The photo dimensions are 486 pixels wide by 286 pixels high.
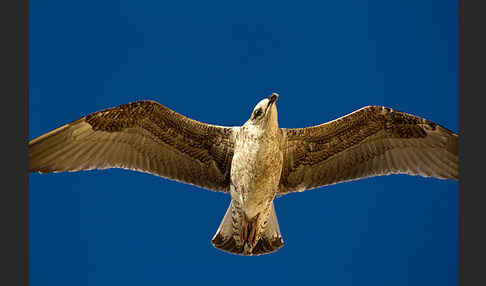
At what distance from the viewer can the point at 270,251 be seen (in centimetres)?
524

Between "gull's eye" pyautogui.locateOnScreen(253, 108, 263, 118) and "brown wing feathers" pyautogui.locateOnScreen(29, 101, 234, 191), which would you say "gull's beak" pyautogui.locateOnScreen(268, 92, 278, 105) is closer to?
"gull's eye" pyautogui.locateOnScreen(253, 108, 263, 118)

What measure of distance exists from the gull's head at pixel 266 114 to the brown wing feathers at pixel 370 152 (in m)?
0.53

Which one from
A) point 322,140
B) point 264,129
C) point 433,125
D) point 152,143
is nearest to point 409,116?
point 433,125

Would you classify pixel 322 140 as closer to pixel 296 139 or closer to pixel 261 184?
pixel 296 139

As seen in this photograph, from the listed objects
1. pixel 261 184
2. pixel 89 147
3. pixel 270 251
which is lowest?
pixel 270 251

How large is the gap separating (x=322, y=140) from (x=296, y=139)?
→ 28 cm

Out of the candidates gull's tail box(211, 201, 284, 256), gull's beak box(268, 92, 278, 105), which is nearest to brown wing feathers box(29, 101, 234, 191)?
gull's tail box(211, 201, 284, 256)

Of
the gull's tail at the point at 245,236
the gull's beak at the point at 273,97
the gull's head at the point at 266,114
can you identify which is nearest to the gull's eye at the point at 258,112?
the gull's head at the point at 266,114

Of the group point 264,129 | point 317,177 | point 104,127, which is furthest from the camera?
point 317,177

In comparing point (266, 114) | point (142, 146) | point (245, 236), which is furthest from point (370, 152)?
point (142, 146)

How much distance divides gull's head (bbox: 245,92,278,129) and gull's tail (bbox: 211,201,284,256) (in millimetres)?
900

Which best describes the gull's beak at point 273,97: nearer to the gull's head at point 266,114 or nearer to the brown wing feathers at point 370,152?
the gull's head at point 266,114

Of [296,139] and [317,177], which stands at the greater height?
[296,139]

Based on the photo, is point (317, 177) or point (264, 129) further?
point (317, 177)
